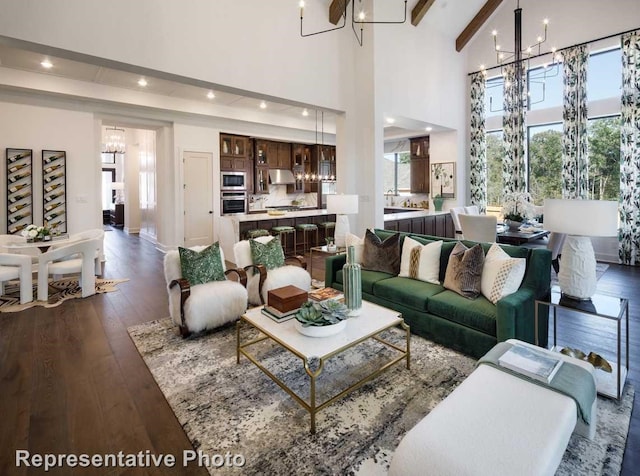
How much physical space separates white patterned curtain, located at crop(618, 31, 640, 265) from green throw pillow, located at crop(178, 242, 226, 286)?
718cm

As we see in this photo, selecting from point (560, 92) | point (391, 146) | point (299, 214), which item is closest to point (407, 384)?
point (299, 214)

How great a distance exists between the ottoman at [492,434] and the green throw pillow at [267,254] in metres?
2.81

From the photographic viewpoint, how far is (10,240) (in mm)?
4934

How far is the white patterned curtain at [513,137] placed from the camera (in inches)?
296

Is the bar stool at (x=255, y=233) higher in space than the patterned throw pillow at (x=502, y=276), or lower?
higher

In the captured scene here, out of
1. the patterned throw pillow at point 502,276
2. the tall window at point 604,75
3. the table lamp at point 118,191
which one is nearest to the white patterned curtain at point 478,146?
the tall window at point 604,75

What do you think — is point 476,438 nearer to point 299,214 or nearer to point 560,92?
point 299,214

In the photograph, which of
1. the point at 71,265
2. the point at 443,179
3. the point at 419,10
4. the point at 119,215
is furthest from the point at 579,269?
the point at 119,215

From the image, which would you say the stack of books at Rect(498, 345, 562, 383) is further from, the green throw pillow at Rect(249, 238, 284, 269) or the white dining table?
the white dining table

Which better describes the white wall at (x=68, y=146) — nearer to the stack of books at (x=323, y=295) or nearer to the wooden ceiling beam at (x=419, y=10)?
the stack of books at (x=323, y=295)

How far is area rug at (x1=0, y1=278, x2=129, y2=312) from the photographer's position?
4320 millimetres

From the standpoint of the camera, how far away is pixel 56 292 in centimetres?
492

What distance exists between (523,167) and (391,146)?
3.99 m

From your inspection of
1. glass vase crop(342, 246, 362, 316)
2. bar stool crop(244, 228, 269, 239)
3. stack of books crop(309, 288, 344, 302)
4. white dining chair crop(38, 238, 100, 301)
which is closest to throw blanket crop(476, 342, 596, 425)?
glass vase crop(342, 246, 362, 316)
